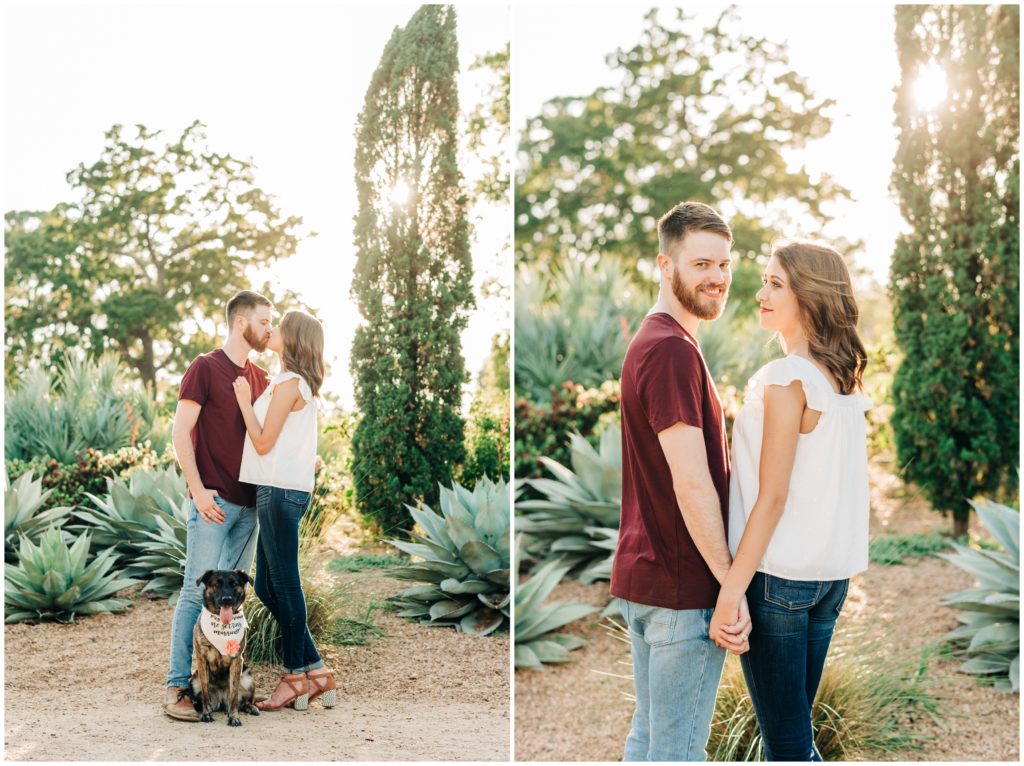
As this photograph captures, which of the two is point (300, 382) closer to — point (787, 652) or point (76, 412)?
point (76, 412)

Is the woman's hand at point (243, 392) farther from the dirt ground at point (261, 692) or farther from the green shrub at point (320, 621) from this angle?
the dirt ground at point (261, 692)

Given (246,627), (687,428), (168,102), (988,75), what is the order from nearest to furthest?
(687,428) < (246,627) < (168,102) < (988,75)

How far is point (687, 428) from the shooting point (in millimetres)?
1868

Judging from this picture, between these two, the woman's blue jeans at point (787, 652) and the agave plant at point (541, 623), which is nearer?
the woman's blue jeans at point (787, 652)

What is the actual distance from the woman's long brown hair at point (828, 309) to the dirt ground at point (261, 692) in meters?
1.93

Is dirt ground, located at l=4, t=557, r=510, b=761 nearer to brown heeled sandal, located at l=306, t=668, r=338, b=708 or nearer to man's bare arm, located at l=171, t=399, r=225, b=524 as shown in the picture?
brown heeled sandal, located at l=306, t=668, r=338, b=708

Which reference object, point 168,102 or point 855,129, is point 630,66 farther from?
point 168,102

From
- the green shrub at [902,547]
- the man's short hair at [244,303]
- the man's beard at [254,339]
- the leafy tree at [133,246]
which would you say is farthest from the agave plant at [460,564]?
the green shrub at [902,547]

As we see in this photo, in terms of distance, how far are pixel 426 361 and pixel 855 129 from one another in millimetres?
3193

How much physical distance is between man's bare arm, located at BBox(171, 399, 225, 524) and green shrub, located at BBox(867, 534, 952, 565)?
11.1 ft

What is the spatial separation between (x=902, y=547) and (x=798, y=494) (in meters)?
3.22

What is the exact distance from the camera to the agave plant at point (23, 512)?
135 inches

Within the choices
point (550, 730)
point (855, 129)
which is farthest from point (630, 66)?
point (550, 730)

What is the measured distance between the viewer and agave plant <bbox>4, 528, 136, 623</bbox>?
3332 mm
